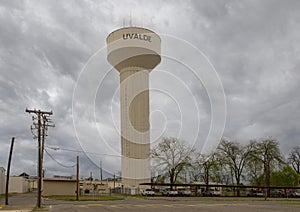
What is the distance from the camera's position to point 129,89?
9106 cm

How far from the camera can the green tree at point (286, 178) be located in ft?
309

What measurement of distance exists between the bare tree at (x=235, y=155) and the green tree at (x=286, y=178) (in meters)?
13.8

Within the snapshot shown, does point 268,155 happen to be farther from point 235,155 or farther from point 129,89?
point 129,89

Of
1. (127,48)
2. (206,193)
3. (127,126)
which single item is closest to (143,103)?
(127,126)

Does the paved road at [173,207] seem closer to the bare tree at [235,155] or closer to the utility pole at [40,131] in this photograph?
the utility pole at [40,131]

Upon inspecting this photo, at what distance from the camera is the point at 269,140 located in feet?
273

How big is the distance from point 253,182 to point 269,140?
33.7ft

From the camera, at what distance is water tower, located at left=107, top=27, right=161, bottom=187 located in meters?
87.6

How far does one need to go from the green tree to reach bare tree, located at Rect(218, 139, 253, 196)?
13840mm

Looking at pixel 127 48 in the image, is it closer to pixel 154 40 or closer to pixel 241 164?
pixel 154 40

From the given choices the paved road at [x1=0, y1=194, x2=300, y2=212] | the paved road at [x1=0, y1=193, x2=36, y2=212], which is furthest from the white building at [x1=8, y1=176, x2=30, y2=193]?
the paved road at [x1=0, y1=194, x2=300, y2=212]

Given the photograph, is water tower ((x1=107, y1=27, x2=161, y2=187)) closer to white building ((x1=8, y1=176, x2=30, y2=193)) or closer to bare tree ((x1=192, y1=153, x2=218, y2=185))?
bare tree ((x1=192, y1=153, x2=218, y2=185))

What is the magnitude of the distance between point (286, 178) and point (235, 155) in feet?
61.4

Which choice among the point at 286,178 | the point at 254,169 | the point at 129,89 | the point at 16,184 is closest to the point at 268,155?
the point at 254,169
